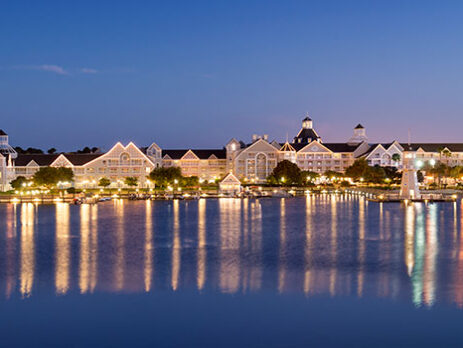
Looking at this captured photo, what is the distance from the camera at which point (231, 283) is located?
→ 73.3 feet

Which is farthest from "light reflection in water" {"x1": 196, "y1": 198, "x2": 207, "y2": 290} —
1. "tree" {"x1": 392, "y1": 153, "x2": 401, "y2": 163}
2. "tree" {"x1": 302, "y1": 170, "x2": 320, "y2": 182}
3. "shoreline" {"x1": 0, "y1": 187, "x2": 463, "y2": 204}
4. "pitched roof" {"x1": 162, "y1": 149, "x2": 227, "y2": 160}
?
"tree" {"x1": 392, "y1": 153, "x2": 401, "y2": 163}

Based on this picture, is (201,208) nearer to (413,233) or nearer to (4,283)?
(413,233)

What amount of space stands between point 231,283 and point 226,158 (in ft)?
229

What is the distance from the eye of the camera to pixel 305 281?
2259 cm

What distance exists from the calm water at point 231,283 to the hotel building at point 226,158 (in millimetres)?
32191

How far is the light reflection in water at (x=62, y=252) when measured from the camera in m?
22.4

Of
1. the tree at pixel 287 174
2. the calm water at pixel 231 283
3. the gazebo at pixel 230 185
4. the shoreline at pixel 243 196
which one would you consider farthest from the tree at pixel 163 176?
the calm water at pixel 231 283

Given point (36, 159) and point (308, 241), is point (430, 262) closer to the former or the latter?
point (308, 241)

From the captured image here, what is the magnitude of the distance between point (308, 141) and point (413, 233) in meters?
67.7

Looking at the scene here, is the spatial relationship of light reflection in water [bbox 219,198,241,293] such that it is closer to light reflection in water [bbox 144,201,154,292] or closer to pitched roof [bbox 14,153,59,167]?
light reflection in water [bbox 144,201,154,292]

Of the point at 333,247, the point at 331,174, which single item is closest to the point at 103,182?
the point at 331,174

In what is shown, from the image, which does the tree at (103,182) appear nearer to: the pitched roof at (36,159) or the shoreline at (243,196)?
the shoreline at (243,196)

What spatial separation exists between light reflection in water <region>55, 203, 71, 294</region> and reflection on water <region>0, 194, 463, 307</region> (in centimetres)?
6

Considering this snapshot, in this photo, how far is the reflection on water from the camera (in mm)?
22016
